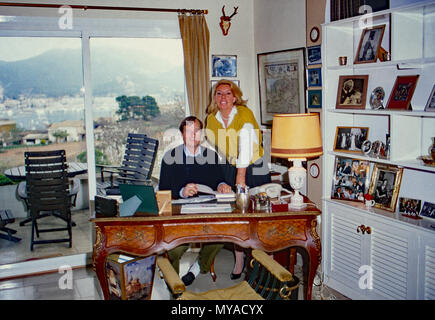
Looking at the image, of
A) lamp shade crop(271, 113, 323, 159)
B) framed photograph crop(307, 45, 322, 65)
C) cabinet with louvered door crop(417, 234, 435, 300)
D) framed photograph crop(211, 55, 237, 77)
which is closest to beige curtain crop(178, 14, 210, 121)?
framed photograph crop(211, 55, 237, 77)

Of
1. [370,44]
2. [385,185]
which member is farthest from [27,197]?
[370,44]

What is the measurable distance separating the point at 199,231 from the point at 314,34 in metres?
2.22

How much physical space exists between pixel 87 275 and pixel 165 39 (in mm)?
2591

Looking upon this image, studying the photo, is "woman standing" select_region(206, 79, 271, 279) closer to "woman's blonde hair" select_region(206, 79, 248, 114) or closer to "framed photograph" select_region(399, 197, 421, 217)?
"woman's blonde hair" select_region(206, 79, 248, 114)

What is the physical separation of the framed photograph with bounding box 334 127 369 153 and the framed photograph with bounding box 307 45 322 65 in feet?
2.36

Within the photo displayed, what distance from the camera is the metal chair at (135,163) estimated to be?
506 cm

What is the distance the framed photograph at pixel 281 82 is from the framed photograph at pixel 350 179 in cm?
90

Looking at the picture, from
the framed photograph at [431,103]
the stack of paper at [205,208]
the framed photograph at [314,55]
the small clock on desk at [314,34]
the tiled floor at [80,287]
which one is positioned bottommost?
the tiled floor at [80,287]

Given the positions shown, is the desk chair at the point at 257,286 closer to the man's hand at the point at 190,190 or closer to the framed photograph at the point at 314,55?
the man's hand at the point at 190,190

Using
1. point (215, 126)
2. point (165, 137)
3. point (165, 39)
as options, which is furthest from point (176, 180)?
point (165, 39)

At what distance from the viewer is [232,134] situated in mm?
4504

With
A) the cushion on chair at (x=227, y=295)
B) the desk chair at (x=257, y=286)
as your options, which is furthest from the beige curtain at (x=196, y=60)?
the cushion on chair at (x=227, y=295)

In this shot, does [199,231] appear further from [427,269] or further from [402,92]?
[402,92]

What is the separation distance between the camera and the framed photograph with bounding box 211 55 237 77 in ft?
17.4
